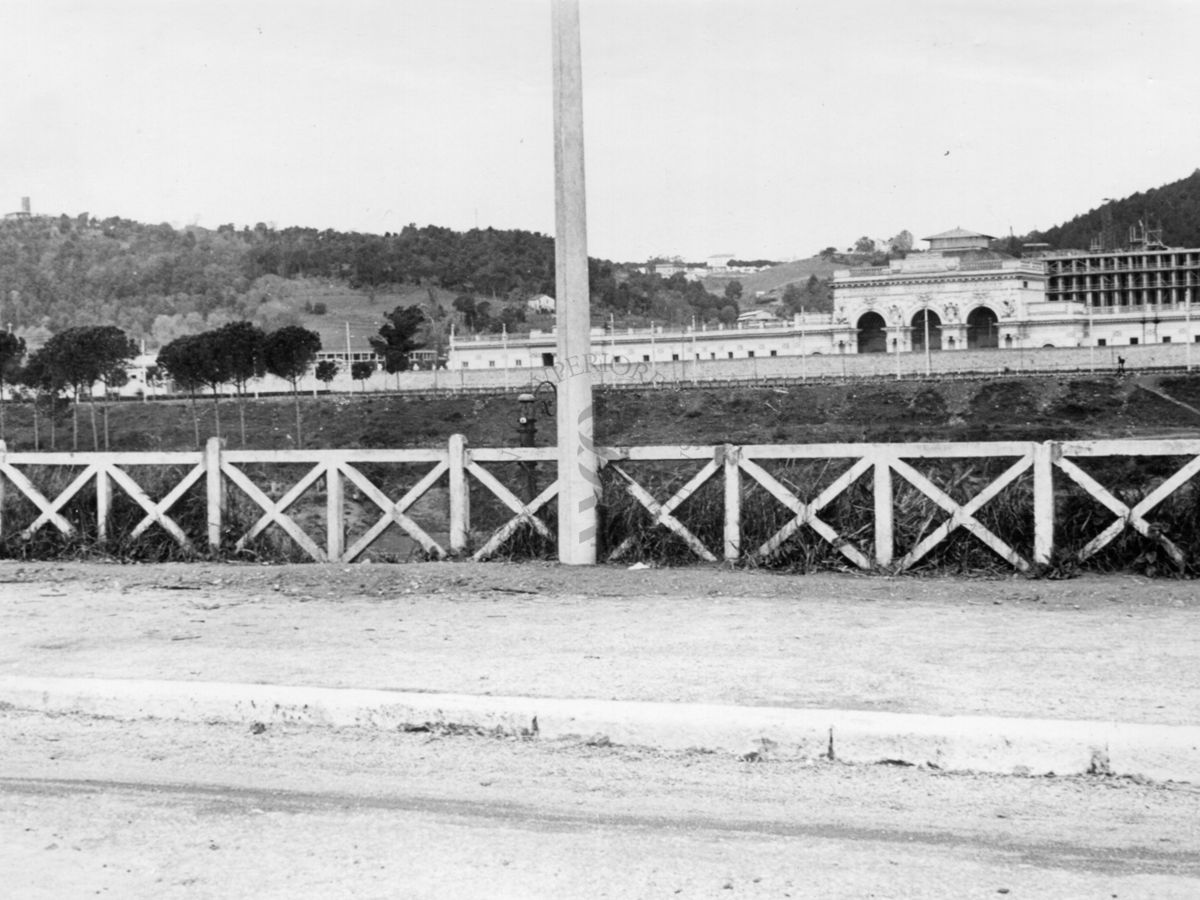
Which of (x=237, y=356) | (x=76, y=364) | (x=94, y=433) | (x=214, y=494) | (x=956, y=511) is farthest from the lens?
(x=76, y=364)

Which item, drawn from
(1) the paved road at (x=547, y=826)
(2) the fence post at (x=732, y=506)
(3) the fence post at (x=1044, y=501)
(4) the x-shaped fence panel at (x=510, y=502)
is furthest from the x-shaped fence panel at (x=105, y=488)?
(3) the fence post at (x=1044, y=501)

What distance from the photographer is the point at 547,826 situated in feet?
16.0

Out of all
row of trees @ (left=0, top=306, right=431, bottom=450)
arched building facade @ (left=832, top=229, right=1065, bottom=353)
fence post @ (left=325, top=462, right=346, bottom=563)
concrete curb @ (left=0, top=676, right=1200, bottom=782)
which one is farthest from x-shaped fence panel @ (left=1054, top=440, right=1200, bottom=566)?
arched building facade @ (left=832, top=229, right=1065, bottom=353)

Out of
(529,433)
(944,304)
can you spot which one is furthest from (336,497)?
(944,304)

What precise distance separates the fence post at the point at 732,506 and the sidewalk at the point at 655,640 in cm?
36

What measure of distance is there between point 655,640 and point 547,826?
306 cm

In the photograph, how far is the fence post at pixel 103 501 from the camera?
12.7 metres

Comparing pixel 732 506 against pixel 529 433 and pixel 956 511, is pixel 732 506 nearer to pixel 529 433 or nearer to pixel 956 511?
pixel 956 511

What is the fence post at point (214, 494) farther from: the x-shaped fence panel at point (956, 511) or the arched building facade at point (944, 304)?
the arched building facade at point (944, 304)

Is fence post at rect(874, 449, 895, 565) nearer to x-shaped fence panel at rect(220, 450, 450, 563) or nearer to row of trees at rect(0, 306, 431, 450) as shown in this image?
x-shaped fence panel at rect(220, 450, 450, 563)

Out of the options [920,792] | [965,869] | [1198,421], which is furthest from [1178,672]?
[1198,421]

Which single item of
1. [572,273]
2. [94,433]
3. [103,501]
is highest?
[572,273]

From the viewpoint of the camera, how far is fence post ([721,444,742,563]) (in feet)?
36.0

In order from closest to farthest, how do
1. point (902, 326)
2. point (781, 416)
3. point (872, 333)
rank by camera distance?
point (781, 416) < point (902, 326) < point (872, 333)
